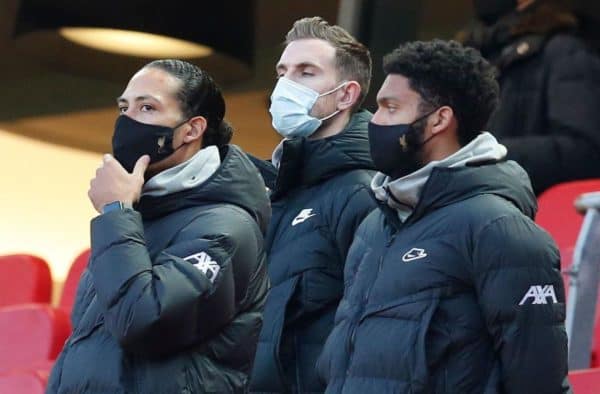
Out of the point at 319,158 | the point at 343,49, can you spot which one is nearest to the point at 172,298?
the point at 319,158

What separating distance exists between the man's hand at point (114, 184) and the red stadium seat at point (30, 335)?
1.56 meters

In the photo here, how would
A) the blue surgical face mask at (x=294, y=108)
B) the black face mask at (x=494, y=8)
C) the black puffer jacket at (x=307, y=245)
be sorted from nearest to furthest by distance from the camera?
the black puffer jacket at (x=307, y=245) < the blue surgical face mask at (x=294, y=108) < the black face mask at (x=494, y=8)

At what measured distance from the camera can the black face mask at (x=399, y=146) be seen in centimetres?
325

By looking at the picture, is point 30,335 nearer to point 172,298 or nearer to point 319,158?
point 319,158

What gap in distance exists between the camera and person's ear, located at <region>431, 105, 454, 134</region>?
10.7 ft

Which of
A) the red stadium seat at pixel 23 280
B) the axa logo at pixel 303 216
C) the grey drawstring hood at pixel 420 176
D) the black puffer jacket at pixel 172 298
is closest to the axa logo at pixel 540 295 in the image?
the grey drawstring hood at pixel 420 176

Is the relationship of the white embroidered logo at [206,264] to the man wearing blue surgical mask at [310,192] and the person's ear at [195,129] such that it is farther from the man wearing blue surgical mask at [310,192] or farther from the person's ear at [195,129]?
the man wearing blue surgical mask at [310,192]

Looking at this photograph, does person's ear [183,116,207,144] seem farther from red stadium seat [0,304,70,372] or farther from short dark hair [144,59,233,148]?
red stadium seat [0,304,70,372]

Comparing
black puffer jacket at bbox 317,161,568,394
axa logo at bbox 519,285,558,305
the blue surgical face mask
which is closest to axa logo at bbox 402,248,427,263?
black puffer jacket at bbox 317,161,568,394

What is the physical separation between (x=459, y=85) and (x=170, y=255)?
0.69m

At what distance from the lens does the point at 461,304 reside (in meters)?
3.05

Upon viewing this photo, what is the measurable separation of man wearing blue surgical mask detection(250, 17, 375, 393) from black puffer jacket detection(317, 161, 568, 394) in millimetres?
366

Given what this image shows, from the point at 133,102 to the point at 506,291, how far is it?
836 mm

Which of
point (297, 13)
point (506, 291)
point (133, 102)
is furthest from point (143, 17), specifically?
point (506, 291)
